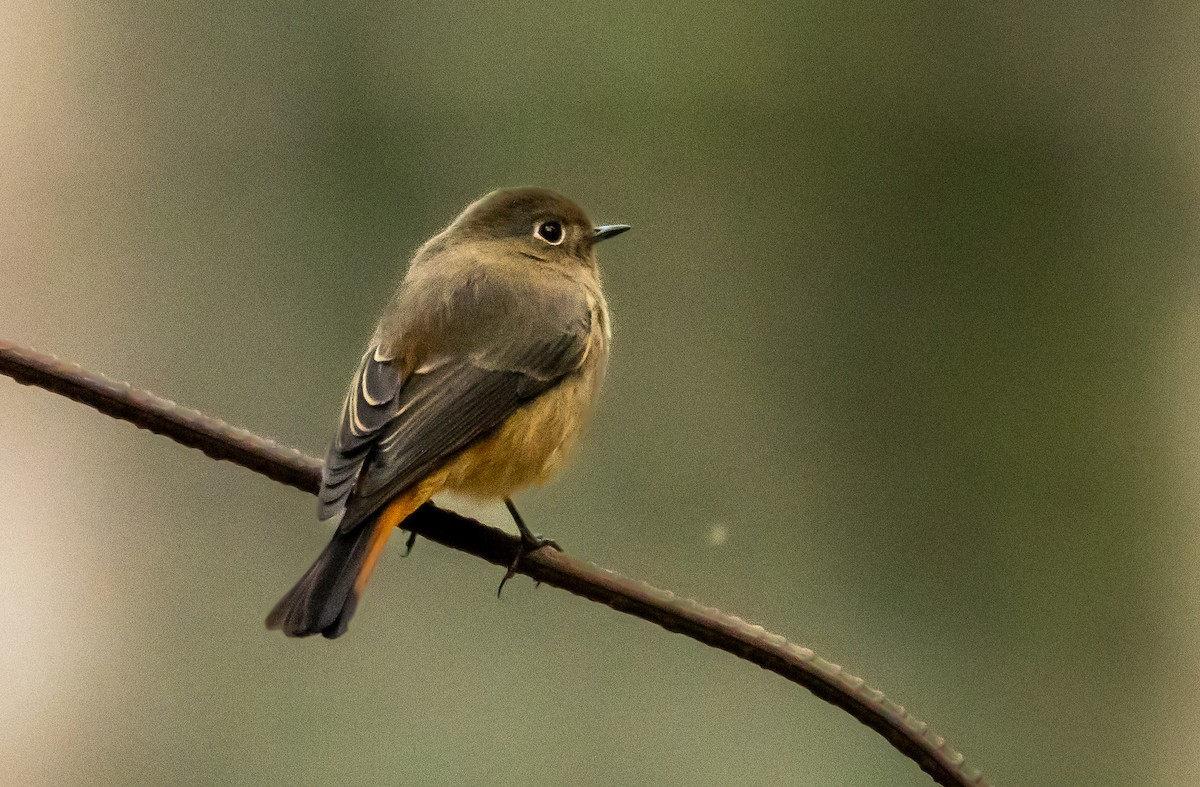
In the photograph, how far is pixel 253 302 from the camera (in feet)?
7.08

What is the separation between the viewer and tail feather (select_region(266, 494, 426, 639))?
139cm

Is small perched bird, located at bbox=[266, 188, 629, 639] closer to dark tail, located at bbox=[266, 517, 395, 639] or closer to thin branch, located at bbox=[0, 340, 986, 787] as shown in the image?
dark tail, located at bbox=[266, 517, 395, 639]

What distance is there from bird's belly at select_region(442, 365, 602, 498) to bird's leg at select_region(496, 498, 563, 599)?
0.06 meters

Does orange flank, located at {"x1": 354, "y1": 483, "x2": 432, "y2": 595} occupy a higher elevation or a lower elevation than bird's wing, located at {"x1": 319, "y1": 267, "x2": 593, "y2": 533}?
lower

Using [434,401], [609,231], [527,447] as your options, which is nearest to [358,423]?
[434,401]

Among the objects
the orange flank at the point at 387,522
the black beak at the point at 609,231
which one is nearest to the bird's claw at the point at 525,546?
the orange flank at the point at 387,522

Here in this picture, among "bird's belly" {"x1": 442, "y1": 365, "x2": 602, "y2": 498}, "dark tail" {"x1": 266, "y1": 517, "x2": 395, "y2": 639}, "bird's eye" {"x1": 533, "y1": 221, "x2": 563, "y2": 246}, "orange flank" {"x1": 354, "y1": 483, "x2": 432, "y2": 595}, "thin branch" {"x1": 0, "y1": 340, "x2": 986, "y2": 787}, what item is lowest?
"dark tail" {"x1": 266, "y1": 517, "x2": 395, "y2": 639}

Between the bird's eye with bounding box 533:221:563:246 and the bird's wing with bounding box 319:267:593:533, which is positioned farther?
the bird's eye with bounding box 533:221:563:246

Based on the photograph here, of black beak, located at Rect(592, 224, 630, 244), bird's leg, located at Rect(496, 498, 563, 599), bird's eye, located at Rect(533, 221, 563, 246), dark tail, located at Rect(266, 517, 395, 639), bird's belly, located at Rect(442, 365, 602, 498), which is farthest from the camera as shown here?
bird's eye, located at Rect(533, 221, 563, 246)

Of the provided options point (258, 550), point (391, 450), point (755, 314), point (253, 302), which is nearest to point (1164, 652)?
point (755, 314)

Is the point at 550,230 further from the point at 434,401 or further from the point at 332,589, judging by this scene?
the point at 332,589

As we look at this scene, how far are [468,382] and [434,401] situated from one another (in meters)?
0.09

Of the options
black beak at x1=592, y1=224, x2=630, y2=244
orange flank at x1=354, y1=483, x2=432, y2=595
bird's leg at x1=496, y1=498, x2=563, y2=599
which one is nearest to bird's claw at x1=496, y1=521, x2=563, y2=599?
bird's leg at x1=496, y1=498, x2=563, y2=599

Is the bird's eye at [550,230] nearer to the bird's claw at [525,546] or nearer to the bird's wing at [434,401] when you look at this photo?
the bird's wing at [434,401]
